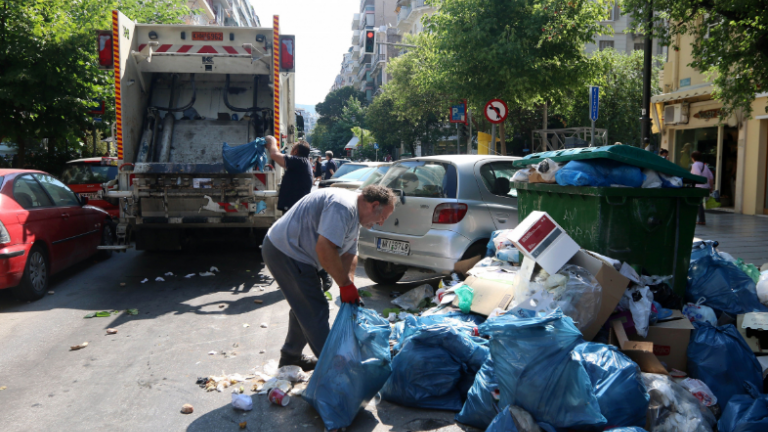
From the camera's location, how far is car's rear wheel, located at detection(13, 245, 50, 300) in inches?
246

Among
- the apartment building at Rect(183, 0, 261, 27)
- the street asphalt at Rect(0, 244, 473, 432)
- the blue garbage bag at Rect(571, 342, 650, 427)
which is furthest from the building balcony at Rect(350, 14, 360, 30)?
the blue garbage bag at Rect(571, 342, 650, 427)

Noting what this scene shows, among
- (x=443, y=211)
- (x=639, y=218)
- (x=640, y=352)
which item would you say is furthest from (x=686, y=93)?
(x=640, y=352)

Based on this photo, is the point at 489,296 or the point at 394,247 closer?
the point at 489,296

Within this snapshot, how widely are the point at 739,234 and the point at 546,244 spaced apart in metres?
9.83

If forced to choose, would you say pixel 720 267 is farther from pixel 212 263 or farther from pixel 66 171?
pixel 66 171

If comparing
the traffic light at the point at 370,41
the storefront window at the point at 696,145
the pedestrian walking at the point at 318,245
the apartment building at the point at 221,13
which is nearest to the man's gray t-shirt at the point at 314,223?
the pedestrian walking at the point at 318,245

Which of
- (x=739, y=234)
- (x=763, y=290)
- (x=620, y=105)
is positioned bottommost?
(x=739, y=234)

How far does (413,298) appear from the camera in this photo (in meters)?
5.93

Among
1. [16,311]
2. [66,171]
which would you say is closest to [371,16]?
[66,171]

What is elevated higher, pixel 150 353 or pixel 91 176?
pixel 91 176

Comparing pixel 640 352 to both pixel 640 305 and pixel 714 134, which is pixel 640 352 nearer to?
pixel 640 305

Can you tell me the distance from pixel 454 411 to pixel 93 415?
2137 millimetres

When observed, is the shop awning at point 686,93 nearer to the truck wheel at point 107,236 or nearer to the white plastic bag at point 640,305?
the white plastic bag at point 640,305

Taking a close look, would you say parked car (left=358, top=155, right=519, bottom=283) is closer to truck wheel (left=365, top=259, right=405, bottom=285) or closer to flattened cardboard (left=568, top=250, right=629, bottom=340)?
truck wheel (left=365, top=259, right=405, bottom=285)
